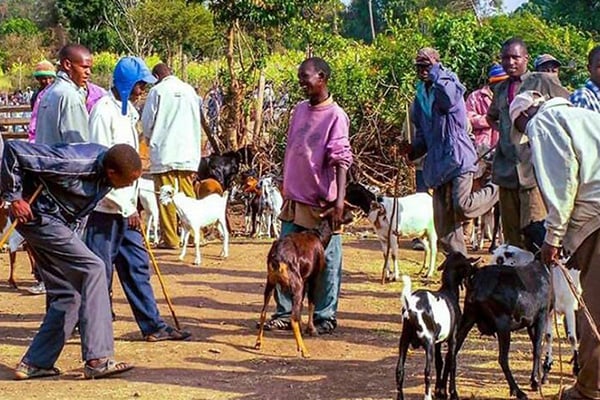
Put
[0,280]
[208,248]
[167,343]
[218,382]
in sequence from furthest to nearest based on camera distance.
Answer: [208,248], [0,280], [167,343], [218,382]

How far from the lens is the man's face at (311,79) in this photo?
8.05m

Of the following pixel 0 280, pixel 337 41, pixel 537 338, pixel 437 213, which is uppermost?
pixel 337 41

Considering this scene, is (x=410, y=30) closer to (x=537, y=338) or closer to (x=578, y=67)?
(x=578, y=67)

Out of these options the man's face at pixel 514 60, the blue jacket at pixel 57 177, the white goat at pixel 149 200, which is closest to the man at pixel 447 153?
the man's face at pixel 514 60

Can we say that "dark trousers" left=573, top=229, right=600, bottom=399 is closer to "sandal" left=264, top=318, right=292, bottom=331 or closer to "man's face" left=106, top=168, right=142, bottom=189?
"man's face" left=106, top=168, right=142, bottom=189

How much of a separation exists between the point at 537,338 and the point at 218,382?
2.19 metres

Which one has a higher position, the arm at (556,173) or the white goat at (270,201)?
the arm at (556,173)

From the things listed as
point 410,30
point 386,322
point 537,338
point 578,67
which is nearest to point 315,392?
point 537,338

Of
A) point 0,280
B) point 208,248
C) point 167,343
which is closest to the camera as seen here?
point 167,343

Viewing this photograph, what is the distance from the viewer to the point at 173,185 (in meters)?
12.4

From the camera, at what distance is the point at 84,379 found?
6.99m

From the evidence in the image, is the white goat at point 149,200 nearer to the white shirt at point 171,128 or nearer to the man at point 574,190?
the white shirt at point 171,128

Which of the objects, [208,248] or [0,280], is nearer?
[0,280]

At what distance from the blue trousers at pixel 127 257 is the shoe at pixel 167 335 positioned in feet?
0.11
